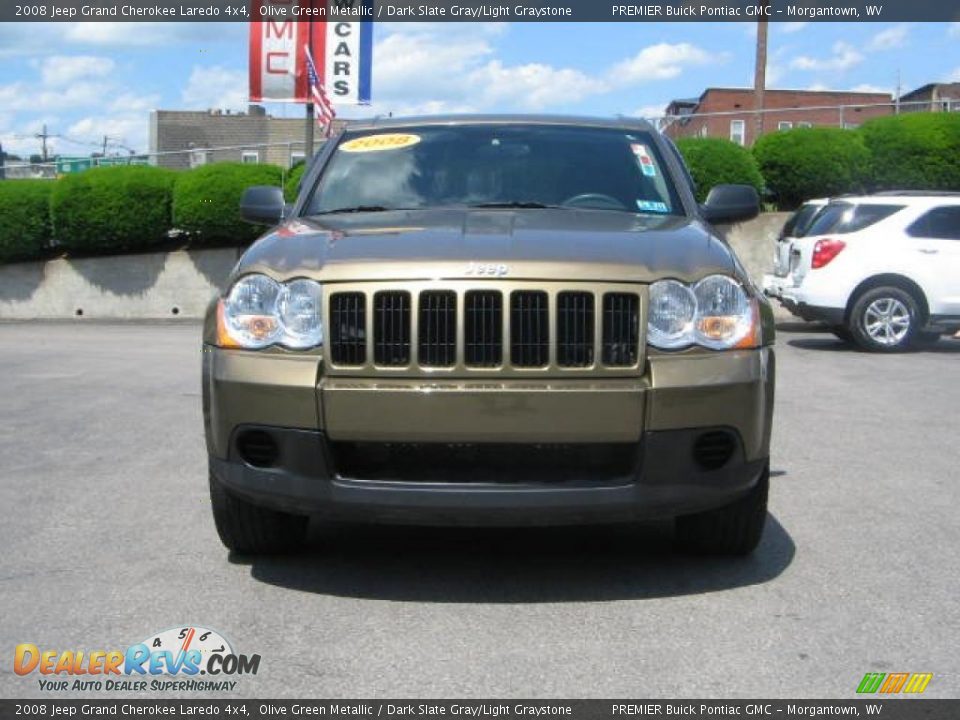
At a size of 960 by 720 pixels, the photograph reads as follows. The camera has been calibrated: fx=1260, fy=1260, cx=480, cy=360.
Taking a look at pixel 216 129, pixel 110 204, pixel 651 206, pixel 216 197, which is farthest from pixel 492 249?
pixel 216 129

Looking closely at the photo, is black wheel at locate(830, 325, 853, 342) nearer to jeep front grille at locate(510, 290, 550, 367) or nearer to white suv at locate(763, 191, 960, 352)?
white suv at locate(763, 191, 960, 352)

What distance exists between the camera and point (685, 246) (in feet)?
15.1

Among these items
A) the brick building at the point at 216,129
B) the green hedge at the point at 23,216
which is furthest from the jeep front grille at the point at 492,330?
the brick building at the point at 216,129

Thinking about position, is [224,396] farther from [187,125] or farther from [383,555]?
[187,125]

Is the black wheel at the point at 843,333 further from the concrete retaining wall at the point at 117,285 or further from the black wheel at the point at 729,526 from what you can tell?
the black wheel at the point at 729,526

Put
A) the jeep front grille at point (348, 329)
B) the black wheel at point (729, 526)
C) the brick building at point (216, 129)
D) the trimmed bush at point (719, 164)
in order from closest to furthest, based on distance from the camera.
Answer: the jeep front grille at point (348, 329) → the black wheel at point (729, 526) → the trimmed bush at point (719, 164) → the brick building at point (216, 129)

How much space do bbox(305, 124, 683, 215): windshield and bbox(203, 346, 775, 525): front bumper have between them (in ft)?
4.67

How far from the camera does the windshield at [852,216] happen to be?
1441cm

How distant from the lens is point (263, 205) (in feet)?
19.8

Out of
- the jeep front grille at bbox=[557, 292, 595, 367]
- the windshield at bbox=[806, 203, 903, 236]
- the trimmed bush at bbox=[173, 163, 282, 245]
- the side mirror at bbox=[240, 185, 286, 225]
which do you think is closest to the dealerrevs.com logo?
the jeep front grille at bbox=[557, 292, 595, 367]

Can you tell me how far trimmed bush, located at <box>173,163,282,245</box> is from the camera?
2005cm

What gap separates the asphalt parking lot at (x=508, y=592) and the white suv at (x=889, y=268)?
291 inches

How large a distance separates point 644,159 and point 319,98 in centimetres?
1511

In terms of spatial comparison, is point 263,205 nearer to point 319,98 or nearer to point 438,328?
point 438,328
